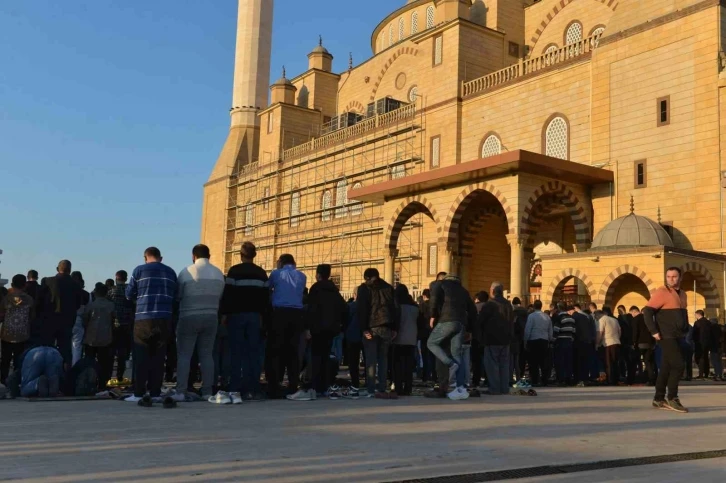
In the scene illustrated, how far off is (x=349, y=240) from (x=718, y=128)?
54.5ft

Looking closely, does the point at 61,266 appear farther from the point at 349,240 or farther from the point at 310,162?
the point at 310,162

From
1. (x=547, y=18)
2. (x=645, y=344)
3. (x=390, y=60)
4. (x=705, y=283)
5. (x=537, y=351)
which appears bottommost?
(x=537, y=351)

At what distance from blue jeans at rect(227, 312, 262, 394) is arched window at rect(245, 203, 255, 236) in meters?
31.0

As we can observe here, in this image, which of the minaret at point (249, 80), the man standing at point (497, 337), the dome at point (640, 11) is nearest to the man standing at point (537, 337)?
the man standing at point (497, 337)

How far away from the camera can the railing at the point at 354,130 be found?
28781 mm

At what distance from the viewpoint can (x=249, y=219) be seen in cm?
3869

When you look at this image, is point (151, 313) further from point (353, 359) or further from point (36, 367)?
point (353, 359)

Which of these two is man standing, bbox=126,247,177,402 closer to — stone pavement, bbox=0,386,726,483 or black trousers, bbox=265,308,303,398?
stone pavement, bbox=0,386,726,483

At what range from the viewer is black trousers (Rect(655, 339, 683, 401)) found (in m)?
7.49

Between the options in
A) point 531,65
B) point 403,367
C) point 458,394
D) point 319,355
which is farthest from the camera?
point 531,65

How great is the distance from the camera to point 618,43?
20.6 m

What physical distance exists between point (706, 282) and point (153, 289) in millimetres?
14678

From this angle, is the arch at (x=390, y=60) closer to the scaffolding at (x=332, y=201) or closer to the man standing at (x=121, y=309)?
the scaffolding at (x=332, y=201)

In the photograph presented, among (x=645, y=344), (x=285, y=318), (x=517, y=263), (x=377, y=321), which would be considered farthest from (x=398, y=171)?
(x=285, y=318)
